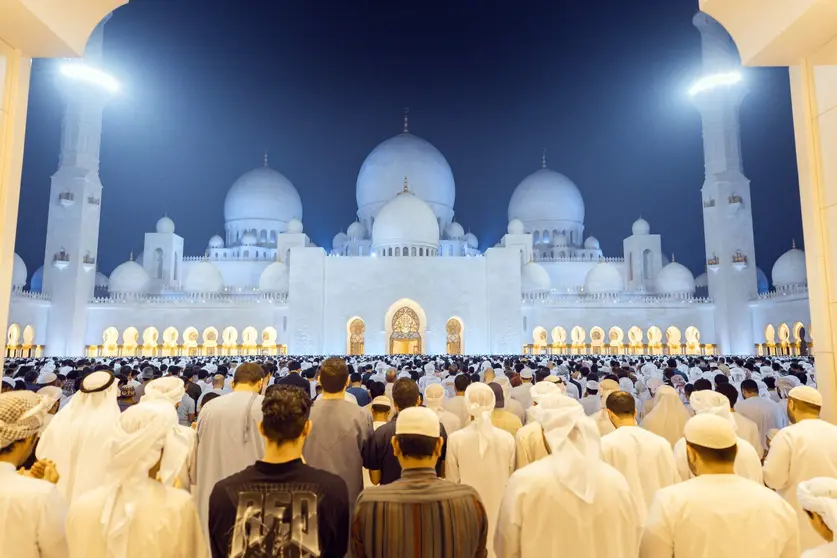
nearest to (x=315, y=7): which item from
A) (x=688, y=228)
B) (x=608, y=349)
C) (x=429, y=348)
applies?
(x=429, y=348)

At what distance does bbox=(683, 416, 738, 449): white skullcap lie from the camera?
83.9 inches

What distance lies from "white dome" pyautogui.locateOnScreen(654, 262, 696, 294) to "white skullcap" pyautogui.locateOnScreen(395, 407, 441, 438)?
26.9 metres

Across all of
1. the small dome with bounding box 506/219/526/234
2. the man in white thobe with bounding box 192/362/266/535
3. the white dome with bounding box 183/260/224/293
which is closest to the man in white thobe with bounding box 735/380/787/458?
the man in white thobe with bounding box 192/362/266/535

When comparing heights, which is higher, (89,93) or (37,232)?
(89,93)

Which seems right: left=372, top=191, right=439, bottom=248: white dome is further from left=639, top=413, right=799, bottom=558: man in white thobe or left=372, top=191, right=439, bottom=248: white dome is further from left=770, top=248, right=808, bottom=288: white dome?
left=639, top=413, right=799, bottom=558: man in white thobe

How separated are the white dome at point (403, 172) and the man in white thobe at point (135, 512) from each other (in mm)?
27381

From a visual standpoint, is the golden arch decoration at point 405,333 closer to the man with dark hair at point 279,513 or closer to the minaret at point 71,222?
the minaret at point 71,222

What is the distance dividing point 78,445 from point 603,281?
2555cm

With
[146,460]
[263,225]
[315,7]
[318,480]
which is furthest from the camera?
[263,225]

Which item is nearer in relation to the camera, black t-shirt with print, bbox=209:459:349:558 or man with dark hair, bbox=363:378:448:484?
black t-shirt with print, bbox=209:459:349:558

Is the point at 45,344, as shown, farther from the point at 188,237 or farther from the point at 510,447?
the point at 510,447

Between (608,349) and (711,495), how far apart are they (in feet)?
80.2

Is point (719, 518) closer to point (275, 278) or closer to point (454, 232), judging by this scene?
point (275, 278)

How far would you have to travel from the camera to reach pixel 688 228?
33750 millimetres
